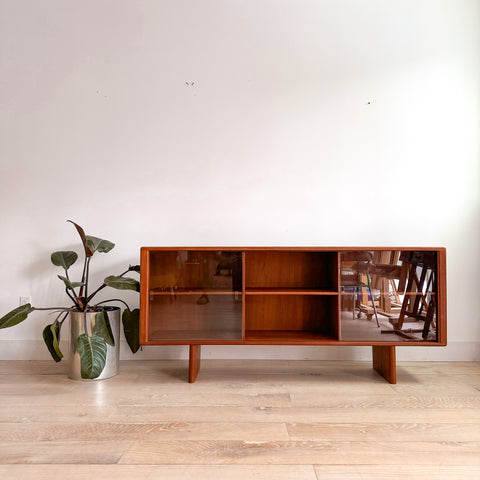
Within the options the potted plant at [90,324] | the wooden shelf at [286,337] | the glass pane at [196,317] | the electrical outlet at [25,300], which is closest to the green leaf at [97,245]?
the potted plant at [90,324]

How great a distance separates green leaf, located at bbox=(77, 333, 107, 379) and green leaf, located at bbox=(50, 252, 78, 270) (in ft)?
1.53

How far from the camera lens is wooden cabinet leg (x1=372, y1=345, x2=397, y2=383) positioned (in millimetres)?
1993

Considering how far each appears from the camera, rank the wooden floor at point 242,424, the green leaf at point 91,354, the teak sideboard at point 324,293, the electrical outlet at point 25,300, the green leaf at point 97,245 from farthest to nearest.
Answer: the electrical outlet at point 25,300 < the green leaf at point 97,245 < the teak sideboard at point 324,293 < the green leaf at point 91,354 < the wooden floor at point 242,424

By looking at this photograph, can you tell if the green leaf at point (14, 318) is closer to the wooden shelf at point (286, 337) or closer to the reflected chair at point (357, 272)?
the wooden shelf at point (286, 337)

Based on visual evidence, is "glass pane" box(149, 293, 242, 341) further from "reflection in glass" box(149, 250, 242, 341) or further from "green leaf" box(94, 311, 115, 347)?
"green leaf" box(94, 311, 115, 347)

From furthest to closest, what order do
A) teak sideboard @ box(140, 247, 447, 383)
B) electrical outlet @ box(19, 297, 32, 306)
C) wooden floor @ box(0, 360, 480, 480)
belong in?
electrical outlet @ box(19, 297, 32, 306), teak sideboard @ box(140, 247, 447, 383), wooden floor @ box(0, 360, 480, 480)

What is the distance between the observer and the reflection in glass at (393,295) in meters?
1.99

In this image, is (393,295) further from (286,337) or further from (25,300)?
(25,300)

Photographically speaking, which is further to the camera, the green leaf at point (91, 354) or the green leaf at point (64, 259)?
the green leaf at point (64, 259)

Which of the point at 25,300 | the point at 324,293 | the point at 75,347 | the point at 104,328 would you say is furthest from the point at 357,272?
the point at 25,300

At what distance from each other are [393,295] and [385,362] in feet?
1.21

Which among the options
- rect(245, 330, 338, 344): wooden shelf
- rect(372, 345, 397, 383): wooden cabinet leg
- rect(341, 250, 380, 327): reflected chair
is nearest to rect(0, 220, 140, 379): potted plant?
rect(245, 330, 338, 344): wooden shelf

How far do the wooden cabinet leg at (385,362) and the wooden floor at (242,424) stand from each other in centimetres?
5

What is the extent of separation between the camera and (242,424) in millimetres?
1513
